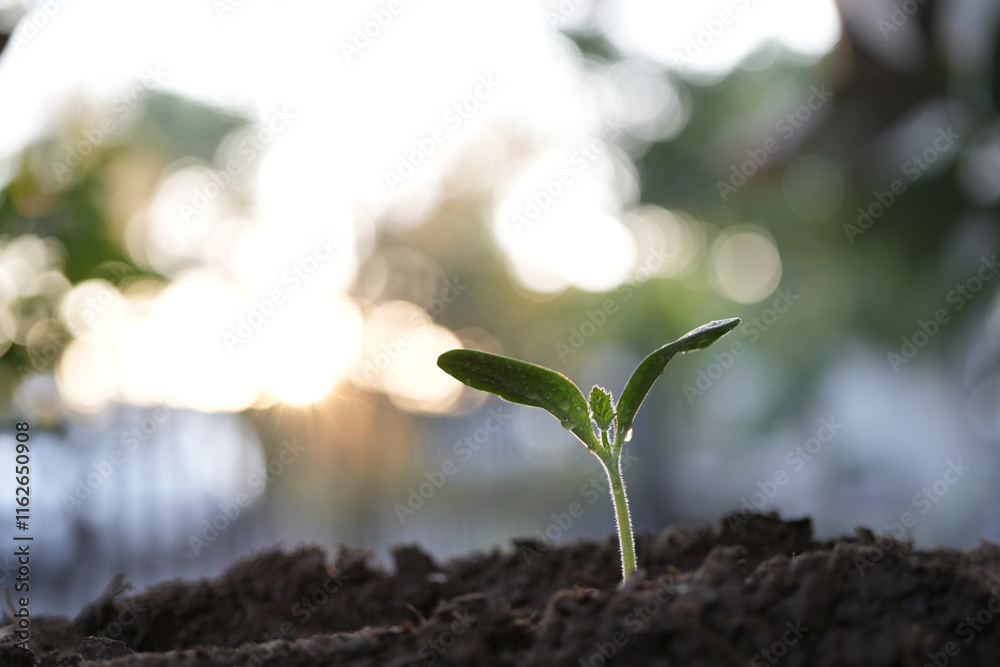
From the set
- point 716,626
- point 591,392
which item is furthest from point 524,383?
point 716,626

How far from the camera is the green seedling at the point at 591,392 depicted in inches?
24.3

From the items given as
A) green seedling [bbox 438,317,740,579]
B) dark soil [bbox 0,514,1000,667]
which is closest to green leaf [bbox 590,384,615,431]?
green seedling [bbox 438,317,740,579]

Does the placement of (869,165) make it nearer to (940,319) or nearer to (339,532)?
(940,319)

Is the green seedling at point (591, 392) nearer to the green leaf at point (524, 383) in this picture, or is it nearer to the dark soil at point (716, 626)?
the green leaf at point (524, 383)

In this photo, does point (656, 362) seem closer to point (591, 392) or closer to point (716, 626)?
point (591, 392)

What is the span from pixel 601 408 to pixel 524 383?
0.31 ft

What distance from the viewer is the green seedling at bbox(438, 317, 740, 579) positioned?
2.02ft

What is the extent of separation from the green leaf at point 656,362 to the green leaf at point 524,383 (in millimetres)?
35

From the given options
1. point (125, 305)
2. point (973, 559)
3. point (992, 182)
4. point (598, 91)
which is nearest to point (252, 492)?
point (125, 305)

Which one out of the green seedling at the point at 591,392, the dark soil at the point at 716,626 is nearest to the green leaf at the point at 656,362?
the green seedling at the point at 591,392

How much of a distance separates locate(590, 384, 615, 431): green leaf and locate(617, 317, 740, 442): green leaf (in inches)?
0.6

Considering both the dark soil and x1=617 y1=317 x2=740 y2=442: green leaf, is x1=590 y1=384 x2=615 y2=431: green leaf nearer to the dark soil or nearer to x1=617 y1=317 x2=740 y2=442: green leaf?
x1=617 y1=317 x2=740 y2=442: green leaf

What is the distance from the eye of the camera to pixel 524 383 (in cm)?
65

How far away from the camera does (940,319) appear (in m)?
5.04
